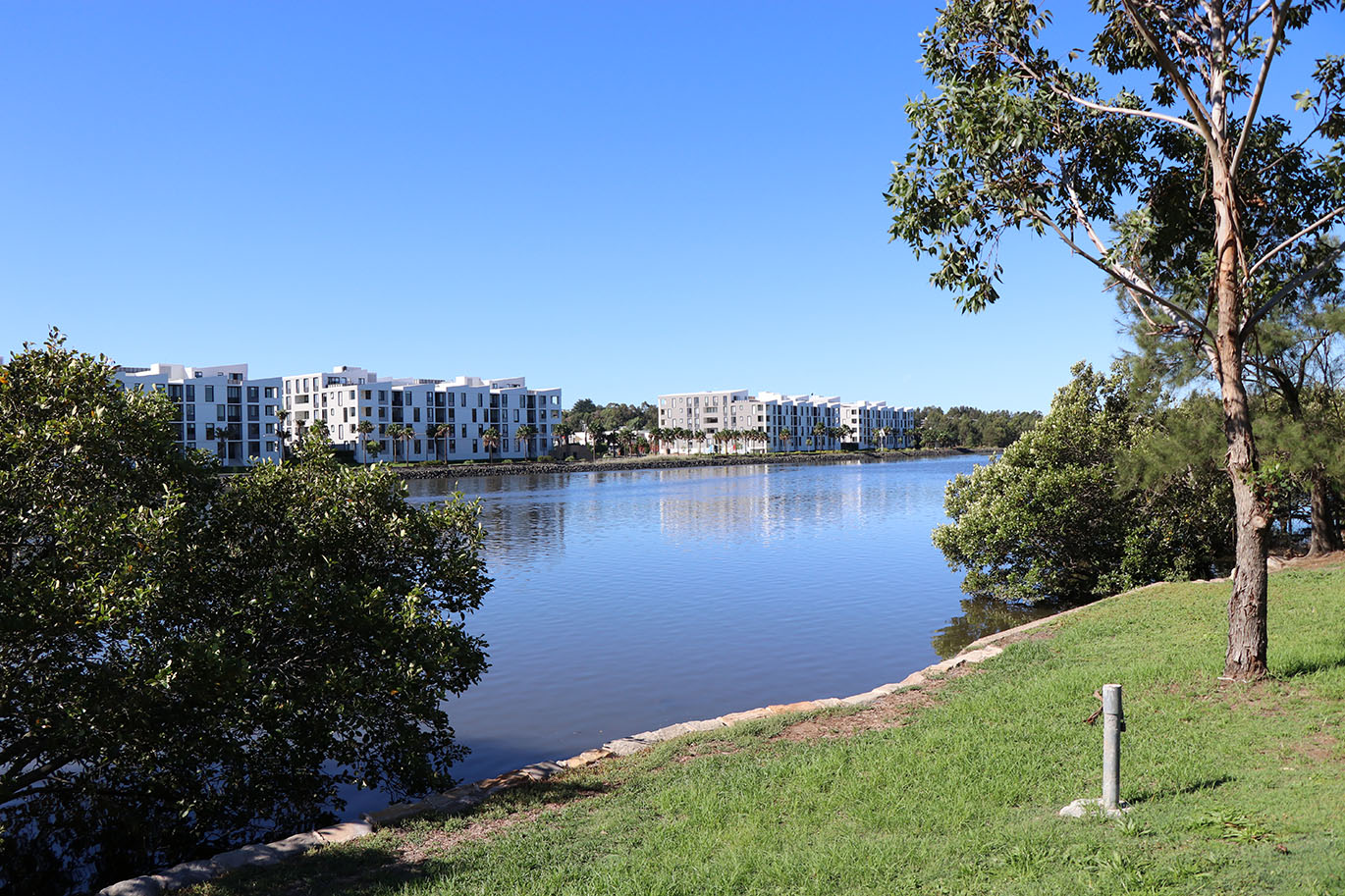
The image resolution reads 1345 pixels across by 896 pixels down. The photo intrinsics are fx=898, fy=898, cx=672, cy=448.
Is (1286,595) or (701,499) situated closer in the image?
(1286,595)

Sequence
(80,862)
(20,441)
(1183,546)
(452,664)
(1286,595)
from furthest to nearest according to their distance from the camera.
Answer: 1. (1183,546)
2. (1286,595)
3. (452,664)
4. (80,862)
5. (20,441)

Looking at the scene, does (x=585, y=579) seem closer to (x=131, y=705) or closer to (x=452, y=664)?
(x=452, y=664)

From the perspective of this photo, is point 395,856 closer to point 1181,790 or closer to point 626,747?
point 626,747

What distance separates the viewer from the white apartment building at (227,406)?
10769 centimetres

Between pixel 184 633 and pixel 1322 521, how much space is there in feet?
87.2

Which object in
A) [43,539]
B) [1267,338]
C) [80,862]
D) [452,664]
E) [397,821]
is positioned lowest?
[80,862]

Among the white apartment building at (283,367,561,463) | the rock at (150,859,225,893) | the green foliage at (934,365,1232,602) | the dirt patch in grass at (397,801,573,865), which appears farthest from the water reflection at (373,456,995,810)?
the white apartment building at (283,367,561,463)

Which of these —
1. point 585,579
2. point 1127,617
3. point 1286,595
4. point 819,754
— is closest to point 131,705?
point 819,754

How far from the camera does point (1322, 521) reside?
2386 cm

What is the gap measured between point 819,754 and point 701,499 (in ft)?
215

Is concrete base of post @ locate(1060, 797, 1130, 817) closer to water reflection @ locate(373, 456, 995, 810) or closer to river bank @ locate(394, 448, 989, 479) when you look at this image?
water reflection @ locate(373, 456, 995, 810)

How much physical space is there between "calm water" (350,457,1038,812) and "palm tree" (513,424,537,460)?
85.2 metres

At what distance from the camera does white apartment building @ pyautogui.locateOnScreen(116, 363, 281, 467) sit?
353ft

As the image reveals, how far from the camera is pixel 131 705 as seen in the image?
9672 millimetres
